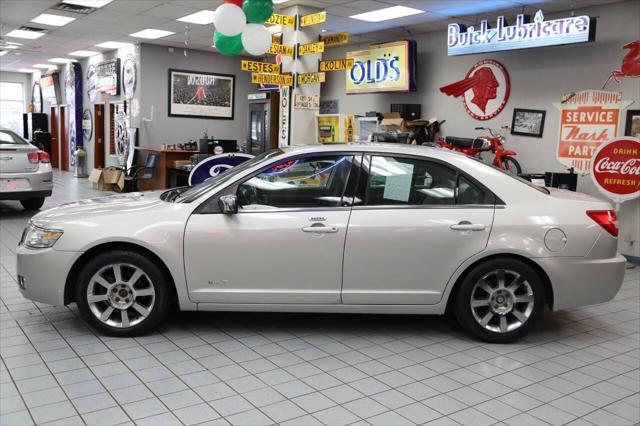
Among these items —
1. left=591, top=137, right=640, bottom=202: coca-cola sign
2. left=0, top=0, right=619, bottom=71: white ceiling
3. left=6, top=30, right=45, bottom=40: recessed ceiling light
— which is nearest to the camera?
left=591, top=137, right=640, bottom=202: coca-cola sign

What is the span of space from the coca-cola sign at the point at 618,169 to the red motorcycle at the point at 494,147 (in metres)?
1.41

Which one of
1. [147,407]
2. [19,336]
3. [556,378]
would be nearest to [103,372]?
[147,407]

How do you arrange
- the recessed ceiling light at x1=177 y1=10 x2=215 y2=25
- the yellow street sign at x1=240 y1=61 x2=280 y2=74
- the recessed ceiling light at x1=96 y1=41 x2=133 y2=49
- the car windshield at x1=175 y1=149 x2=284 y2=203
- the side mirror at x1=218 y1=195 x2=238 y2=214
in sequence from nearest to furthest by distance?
the side mirror at x1=218 y1=195 x2=238 y2=214 → the car windshield at x1=175 y1=149 x2=284 y2=203 → the yellow street sign at x1=240 y1=61 x2=280 y2=74 → the recessed ceiling light at x1=177 y1=10 x2=215 y2=25 → the recessed ceiling light at x1=96 y1=41 x2=133 y2=49

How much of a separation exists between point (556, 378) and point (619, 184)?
166 inches

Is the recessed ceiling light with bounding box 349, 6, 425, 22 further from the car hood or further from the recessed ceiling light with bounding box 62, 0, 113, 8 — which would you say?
the car hood

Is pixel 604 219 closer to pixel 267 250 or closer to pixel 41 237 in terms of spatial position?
pixel 267 250

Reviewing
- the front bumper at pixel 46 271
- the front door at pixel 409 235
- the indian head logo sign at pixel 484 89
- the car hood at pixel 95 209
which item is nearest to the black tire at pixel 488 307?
the front door at pixel 409 235

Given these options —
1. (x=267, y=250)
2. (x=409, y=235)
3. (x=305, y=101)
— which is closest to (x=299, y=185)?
(x=267, y=250)

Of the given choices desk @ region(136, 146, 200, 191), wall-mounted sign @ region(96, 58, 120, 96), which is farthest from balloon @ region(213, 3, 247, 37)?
wall-mounted sign @ region(96, 58, 120, 96)

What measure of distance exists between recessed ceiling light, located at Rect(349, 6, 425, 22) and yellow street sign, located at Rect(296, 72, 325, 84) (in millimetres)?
1612

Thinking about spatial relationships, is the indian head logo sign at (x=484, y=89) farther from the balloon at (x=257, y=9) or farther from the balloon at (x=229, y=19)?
the balloon at (x=229, y=19)

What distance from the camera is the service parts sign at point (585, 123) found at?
729 centimetres

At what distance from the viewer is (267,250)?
3754 millimetres

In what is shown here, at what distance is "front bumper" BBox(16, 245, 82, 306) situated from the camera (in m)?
3.73
